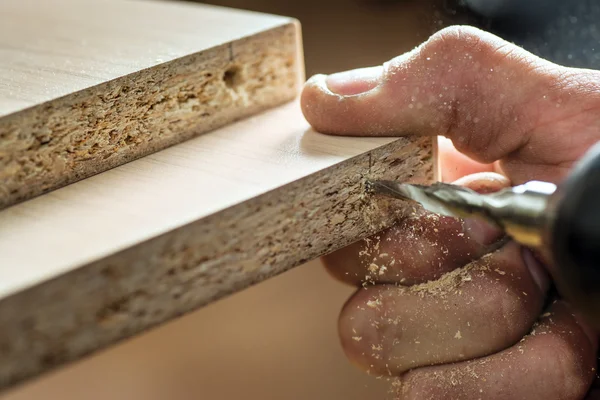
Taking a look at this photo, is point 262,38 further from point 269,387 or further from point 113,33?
point 269,387

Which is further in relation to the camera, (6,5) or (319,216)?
(6,5)

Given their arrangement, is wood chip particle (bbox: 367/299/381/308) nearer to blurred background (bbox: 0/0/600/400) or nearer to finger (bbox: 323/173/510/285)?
finger (bbox: 323/173/510/285)

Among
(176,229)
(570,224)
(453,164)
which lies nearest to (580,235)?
(570,224)

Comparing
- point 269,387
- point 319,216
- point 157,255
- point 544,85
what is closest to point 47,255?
point 157,255

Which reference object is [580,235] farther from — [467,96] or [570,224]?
[467,96]

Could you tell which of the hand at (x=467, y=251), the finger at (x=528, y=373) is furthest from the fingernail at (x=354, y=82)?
the finger at (x=528, y=373)

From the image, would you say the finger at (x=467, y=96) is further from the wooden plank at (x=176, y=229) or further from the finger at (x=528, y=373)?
the finger at (x=528, y=373)
